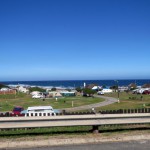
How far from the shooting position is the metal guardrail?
10.2m

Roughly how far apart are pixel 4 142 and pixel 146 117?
16.3ft

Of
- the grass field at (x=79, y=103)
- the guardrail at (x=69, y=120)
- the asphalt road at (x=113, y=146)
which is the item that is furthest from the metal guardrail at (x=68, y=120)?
the grass field at (x=79, y=103)

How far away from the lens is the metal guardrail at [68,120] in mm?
10172

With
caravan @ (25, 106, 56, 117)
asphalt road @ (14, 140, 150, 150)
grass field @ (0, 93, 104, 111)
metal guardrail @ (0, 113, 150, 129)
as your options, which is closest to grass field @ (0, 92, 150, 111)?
grass field @ (0, 93, 104, 111)

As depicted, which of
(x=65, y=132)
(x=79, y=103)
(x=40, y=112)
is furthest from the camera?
(x=79, y=103)

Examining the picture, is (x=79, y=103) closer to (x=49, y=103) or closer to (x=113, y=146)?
(x=49, y=103)

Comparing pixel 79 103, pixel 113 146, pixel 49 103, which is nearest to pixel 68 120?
pixel 113 146

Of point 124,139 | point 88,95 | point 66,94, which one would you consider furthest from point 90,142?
point 66,94

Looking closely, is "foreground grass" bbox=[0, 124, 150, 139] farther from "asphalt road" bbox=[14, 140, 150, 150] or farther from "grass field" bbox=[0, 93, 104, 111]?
"grass field" bbox=[0, 93, 104, 111]

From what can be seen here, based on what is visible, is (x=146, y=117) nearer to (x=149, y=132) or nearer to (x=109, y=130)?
(x=149, y=132)

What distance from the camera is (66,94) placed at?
272 ft

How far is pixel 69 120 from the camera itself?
10.5 meters

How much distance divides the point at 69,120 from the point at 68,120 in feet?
0.11

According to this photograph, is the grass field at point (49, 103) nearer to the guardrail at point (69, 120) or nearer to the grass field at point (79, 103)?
the grass field at point (79, 103)
